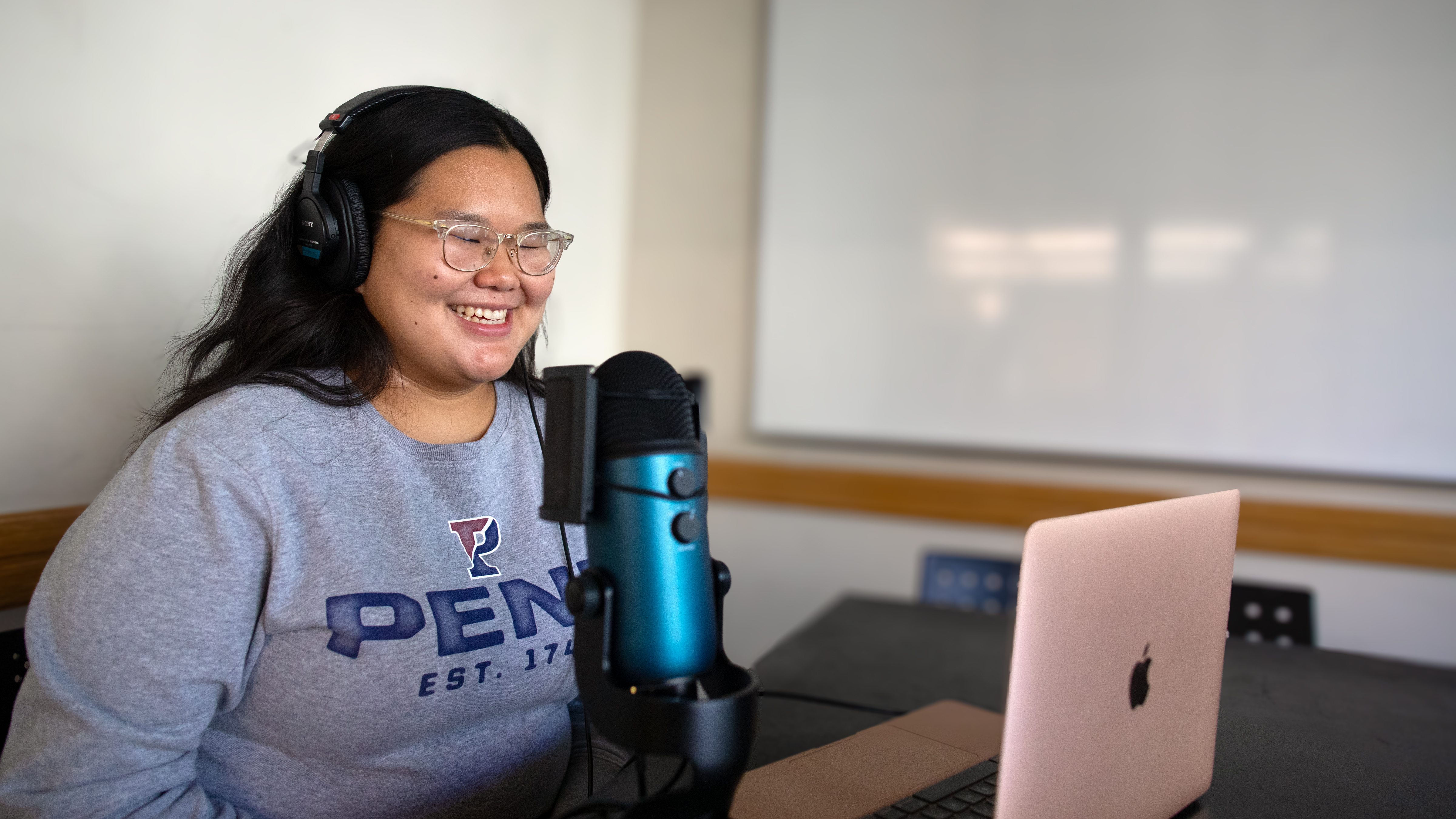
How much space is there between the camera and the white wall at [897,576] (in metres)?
2.33

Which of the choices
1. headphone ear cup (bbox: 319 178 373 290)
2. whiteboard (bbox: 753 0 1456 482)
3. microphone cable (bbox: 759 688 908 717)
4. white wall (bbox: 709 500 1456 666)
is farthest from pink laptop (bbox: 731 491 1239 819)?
whiteboard (bbox: 753 0 1456 482)

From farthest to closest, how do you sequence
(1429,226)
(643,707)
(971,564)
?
1. (1429,226)
2. (971,564)
3. (643,707)

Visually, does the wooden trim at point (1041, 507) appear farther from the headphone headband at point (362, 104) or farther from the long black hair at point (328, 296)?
the headphone headband at point (362, 104)

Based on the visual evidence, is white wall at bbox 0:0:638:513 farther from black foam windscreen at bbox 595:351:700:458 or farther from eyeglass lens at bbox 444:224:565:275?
black foam windscreen at bbox 595:351:700:458

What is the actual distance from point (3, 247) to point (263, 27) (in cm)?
60

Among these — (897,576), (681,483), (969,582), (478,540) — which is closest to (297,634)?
(478,540)

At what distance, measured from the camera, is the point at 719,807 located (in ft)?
2.27

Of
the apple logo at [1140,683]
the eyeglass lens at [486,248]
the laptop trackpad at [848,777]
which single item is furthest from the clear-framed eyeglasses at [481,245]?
the apple logo at [1140,683]

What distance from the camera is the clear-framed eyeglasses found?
1.10 metres

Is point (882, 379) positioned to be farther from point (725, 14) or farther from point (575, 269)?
point (725, 14)

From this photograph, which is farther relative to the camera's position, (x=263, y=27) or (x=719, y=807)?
(x=263, y=27)

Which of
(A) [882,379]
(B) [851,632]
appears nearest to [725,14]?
(A) [882,379]

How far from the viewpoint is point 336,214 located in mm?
1092

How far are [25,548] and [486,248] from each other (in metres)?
0.76
